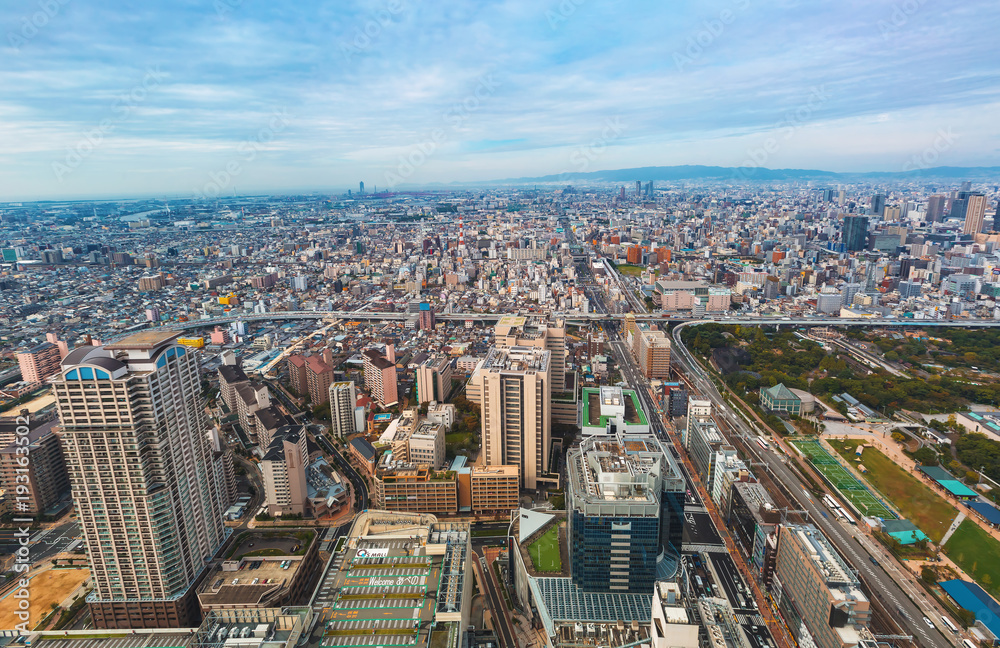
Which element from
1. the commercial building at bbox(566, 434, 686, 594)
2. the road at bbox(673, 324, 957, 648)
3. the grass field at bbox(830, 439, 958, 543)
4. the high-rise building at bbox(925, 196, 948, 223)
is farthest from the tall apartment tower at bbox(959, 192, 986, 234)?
the commercial building at bbox(566, 434, 686, 594)

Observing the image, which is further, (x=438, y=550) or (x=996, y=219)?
(x=996, y=219)

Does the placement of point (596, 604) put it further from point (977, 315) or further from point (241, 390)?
point (977, 315)

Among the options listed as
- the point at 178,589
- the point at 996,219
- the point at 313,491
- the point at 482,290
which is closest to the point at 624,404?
the point at 313,491

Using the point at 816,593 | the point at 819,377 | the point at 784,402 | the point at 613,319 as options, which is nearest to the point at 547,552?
the point at 816,593

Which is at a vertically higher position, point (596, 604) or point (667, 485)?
point (667, 485)

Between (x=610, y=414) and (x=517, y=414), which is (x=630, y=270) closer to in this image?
(x=610, y=414)

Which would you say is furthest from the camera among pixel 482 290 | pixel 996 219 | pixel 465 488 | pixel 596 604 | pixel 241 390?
pixel 996 219
